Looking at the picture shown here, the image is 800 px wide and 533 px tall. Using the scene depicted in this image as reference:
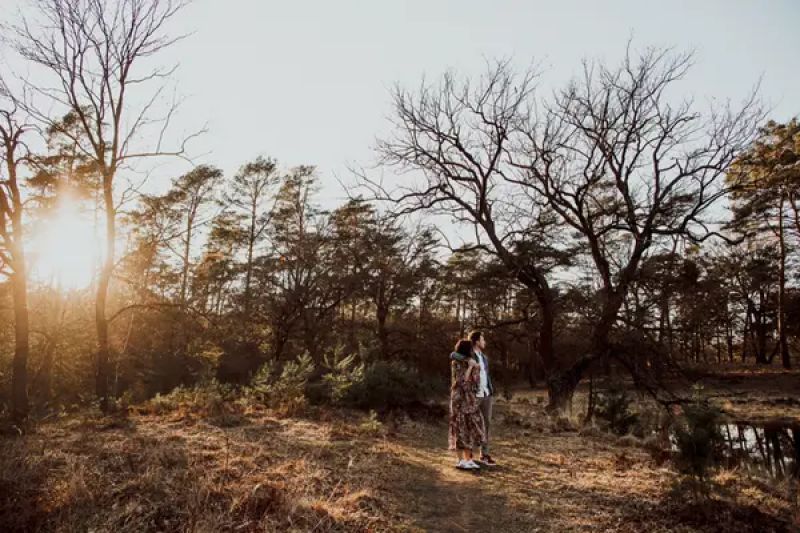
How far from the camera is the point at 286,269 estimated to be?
74.1ft

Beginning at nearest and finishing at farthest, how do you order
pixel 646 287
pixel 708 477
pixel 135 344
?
pixel 708 477 → pixel 646 287 → pixel 135 344

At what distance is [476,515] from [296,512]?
1941 mm

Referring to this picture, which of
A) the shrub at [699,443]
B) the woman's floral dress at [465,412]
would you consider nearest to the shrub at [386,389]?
the woman's floral dress at [465,412]

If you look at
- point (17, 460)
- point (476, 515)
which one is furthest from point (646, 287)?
point (17, 460)

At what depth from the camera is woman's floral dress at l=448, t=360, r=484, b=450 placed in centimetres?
718

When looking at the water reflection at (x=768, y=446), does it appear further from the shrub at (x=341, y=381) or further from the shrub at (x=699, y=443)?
the shrub at (x=341, y=381)

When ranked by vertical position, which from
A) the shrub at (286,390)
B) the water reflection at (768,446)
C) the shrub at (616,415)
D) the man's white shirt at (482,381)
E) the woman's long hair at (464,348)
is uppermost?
the woman's long hair at (464,348)

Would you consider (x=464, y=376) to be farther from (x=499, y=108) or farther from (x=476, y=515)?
(x=499, y=108)

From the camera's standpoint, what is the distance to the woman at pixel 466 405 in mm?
7176

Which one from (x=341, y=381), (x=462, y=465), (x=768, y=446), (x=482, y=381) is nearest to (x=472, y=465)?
(x=462, y=465)

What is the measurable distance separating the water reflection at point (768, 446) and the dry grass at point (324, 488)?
9.70 feet

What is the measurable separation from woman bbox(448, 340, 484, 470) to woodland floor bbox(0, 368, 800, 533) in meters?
0.45

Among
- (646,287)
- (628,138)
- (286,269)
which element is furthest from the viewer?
(286,269)

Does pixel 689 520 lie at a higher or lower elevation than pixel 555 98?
lower
